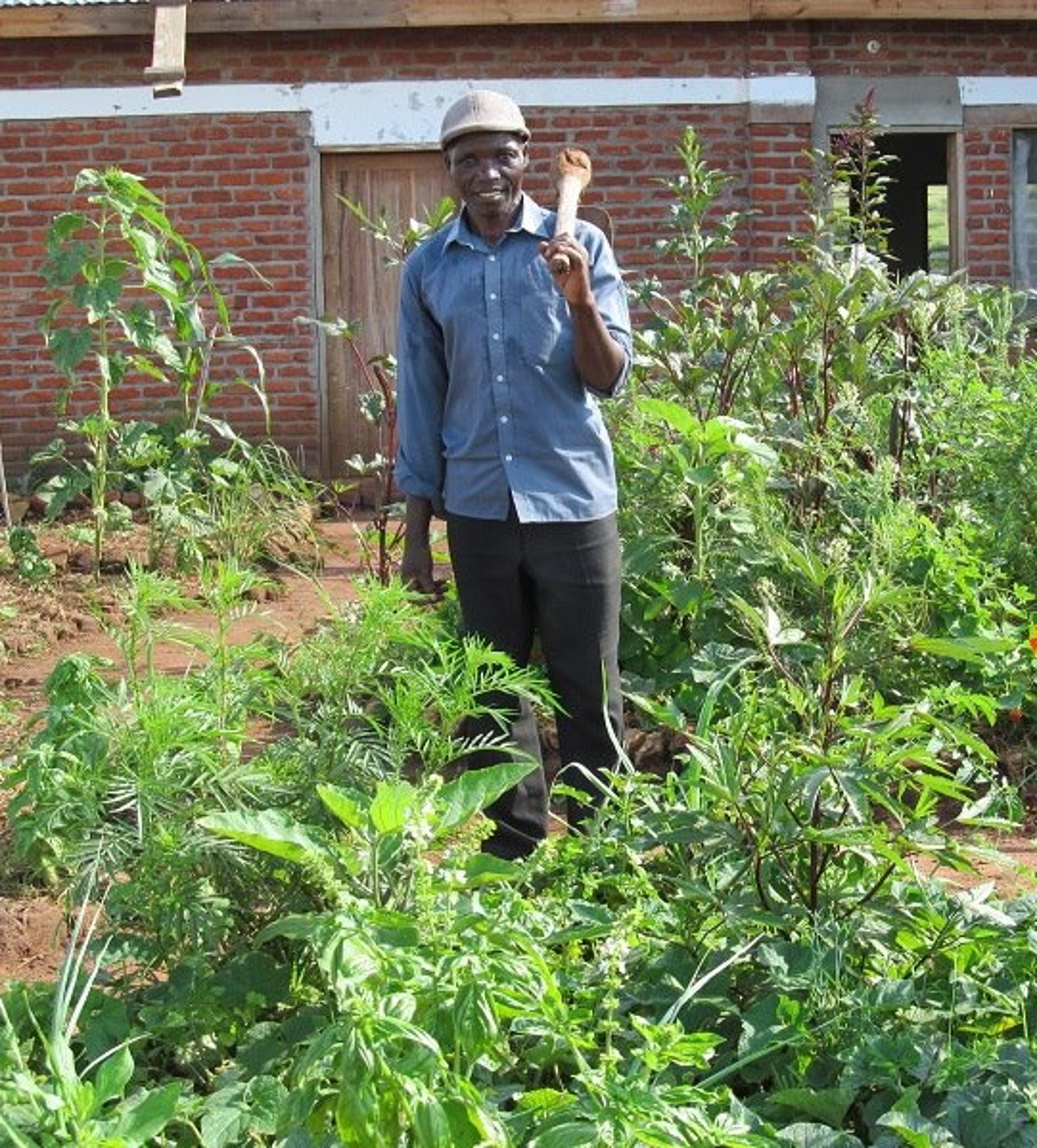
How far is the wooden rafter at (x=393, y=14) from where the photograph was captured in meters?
11.2

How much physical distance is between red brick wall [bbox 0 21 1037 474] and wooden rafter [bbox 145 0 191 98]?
0.48 m

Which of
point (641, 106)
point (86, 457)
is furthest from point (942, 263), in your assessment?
point (86, 457)

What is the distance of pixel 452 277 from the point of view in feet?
14.5

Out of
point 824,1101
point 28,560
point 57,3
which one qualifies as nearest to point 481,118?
point 824,1101

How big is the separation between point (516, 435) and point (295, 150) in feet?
25.1

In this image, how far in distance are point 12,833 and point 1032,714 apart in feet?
8.93

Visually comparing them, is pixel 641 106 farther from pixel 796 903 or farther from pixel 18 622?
pixel 796 903

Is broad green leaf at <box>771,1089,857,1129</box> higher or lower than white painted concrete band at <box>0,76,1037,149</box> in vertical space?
lower

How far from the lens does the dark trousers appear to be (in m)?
4.40

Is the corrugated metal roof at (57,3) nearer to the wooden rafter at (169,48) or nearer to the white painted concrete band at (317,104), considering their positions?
the wooden rafter at (169,48)

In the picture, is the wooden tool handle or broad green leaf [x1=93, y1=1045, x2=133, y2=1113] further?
the wooden tool handle

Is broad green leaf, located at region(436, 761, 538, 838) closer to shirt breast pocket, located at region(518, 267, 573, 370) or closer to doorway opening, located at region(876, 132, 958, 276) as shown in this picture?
shirt breast pocket, located at region(518, 267, 573, 370)

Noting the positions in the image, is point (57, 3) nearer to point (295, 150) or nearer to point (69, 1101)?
point (295, 150)

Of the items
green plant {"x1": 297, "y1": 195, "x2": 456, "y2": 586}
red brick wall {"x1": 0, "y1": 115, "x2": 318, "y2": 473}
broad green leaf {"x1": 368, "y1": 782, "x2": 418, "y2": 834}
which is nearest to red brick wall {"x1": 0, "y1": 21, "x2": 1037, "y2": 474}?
red brick wall {"x1": 0, "y1": 115, "x2": 318, "y2": 473}
